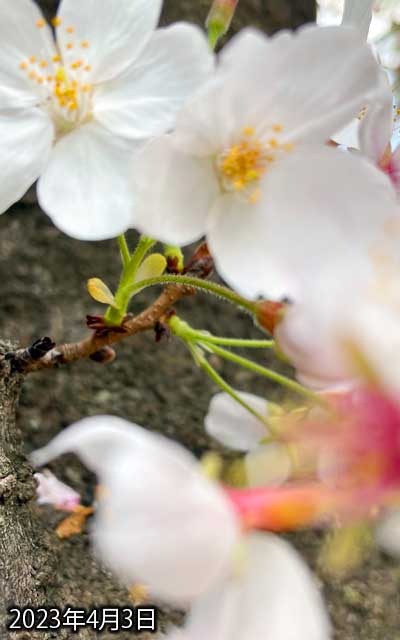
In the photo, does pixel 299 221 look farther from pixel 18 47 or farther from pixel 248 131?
pixel 18 47

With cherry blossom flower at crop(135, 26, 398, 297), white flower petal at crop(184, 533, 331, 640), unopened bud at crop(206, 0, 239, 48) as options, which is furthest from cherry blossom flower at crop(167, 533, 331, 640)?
unopened bud at crop(206, 0, 239, 48)

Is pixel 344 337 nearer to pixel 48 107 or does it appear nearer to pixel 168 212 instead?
pixel 168 212

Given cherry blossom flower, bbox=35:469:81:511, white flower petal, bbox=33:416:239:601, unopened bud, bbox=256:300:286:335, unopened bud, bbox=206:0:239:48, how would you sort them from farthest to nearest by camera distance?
cherry blossom flower, bbox=35:469:81:511 < unopened bud, bbox=206:0:239:48 < unopened bud, bbox=256:300:286:335 < white flower petal, bbox=33:416:239:601

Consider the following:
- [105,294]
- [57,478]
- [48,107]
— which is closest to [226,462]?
[57,478]

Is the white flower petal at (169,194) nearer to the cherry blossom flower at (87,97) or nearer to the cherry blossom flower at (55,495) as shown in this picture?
the cherry blossom flower at (87,97)

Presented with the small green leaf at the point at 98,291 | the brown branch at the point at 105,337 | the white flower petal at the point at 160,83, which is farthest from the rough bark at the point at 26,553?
the white flower petal at the point at 160,83

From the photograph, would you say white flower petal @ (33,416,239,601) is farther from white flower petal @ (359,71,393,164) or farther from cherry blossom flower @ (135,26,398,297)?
white flower petal @ (359,71,393,164)

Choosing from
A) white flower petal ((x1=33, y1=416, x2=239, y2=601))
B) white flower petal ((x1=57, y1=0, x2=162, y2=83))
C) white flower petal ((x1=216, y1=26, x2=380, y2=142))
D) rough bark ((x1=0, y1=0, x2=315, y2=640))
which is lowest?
rough bark ((x1=0, y1=0, x2=315, y2=640))
